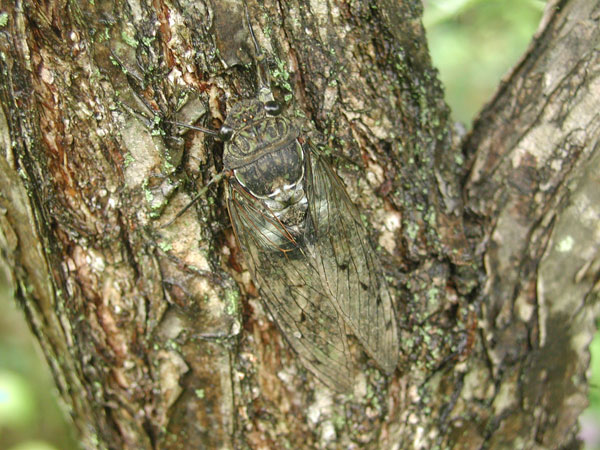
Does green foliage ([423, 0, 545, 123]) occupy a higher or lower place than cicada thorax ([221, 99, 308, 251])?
higher

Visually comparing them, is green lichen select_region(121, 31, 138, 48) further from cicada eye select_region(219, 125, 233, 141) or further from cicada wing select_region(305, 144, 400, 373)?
cicada wing select_region(305, 144, 400, 373)

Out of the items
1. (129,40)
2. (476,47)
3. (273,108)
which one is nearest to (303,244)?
(273,108)

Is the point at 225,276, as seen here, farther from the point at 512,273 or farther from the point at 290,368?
the point at 512,273

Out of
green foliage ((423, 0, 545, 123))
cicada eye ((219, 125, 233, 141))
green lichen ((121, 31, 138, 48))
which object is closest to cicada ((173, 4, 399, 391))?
cicada eye ((219, 125, 233, 141))

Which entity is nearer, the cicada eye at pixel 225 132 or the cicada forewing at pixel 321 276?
the cicada eye at pixel 225 132

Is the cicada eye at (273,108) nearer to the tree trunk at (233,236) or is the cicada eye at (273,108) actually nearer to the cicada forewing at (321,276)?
the tree trunk at (233,236)

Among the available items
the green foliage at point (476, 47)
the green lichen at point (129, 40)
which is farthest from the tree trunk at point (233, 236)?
the green foliage at point (476, 47)

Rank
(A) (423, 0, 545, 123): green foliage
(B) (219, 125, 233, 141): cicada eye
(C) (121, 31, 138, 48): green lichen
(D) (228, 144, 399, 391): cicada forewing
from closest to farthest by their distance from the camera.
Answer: (C) (121, 31, 138, 48): green lichen → (B) (219, 125, 233, 141): cicada eye → (D) (228, 144, 399, 391): cicada forewing → (A) (423, 0, 545, 123): green foliage
